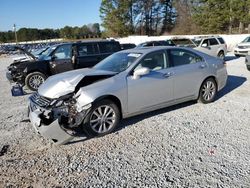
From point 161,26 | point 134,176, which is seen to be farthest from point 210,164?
point 161,26

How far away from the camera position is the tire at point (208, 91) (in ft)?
20.8

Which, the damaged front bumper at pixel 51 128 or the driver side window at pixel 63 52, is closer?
the damaged front bumper at pixel 51 128

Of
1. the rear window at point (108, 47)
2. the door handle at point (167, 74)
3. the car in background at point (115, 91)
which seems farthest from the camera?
the rear window at point (108, 47)

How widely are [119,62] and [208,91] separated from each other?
95.5 inches

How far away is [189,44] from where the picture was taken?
16.0m

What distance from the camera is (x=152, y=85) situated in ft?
17.3

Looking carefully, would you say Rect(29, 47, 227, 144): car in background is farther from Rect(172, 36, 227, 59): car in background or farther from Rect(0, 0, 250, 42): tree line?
Rect(0, 0, 250, 42): tree line

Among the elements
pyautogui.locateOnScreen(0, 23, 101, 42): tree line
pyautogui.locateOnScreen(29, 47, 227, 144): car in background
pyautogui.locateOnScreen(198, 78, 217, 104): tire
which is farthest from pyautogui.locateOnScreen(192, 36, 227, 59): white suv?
pyautogui.locateOnScreen(0, 23, 101, 42): tree line

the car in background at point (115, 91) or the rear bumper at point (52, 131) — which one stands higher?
the car in background at point (115, 91)

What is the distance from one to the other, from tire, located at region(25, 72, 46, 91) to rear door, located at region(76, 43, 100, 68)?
55.1 inches

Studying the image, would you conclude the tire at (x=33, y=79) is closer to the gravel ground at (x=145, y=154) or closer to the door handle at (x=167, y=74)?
the gravel ground at (x=145, y=154)

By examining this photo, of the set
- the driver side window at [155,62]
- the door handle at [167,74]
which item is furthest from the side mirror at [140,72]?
the door handle at [167,74]

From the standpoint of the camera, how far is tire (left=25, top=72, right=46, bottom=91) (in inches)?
368

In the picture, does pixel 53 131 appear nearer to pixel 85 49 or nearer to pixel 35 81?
pixel 35 81
